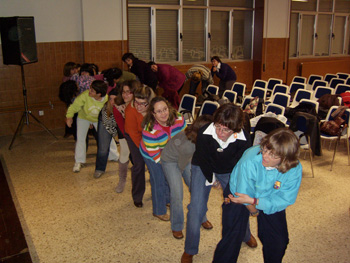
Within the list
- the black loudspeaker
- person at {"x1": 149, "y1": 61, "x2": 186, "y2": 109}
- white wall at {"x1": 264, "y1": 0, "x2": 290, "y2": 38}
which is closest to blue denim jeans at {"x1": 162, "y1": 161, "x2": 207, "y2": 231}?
person at {"x1": 149, "y1": 61, "x2": 186, "y2": 109}

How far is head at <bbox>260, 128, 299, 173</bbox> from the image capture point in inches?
102

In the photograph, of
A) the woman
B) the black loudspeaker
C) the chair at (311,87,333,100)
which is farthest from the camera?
the chair at (311,87,333,100)

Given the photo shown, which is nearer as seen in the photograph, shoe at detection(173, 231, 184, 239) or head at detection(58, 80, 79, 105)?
shoe at detection(173, 231, 184, 239)

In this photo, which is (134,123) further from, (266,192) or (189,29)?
(189,29)

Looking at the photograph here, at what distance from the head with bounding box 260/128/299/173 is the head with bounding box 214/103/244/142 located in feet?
1.31

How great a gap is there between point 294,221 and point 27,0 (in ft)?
21.2

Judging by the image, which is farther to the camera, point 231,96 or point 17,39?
point 231,96

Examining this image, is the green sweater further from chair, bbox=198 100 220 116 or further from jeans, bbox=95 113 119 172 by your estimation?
chair, bbox=198 100 220 116

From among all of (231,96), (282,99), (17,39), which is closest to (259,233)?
(282,99)

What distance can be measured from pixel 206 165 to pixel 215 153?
0.44 feet

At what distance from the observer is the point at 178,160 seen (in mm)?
3588

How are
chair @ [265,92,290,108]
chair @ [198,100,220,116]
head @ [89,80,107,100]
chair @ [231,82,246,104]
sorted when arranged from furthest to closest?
chair @ [231,82,246,104] → chair @ [265,92,290,108] → chair @ [198,100,220,116] → head @ [89,80,107,100]

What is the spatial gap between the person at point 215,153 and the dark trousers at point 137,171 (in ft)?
3.95

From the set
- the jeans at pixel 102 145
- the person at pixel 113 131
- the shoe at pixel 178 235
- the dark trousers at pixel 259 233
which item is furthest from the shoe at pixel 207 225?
the jeans at pixel 102 145
